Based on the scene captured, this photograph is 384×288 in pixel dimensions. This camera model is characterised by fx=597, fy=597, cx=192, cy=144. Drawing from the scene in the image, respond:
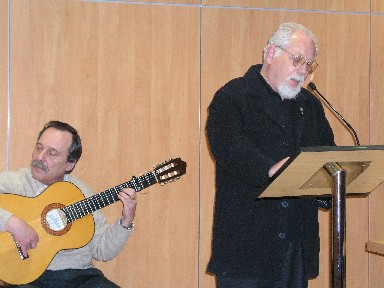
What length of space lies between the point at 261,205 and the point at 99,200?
2.84ft

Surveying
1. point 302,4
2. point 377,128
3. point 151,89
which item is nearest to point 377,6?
point 302,4

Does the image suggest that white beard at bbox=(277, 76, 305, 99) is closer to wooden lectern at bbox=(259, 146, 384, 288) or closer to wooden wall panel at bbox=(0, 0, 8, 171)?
wooden lectern at bbox=(259, 146, 384, 288)

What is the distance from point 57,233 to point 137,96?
1.02m

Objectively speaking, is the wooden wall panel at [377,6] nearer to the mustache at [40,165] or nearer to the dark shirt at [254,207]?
the dark shirt at [254,207]

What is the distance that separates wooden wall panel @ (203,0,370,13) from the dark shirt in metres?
1.35

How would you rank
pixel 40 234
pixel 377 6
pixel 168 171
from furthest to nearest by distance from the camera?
pixel 377 6 → pixel 168 171 → pixel 40 234

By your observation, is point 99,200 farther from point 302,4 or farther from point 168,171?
point 302,4

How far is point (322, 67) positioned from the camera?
139 inches

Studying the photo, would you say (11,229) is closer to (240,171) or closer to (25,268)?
(25,268)

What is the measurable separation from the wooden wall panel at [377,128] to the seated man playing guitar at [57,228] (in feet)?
5.35

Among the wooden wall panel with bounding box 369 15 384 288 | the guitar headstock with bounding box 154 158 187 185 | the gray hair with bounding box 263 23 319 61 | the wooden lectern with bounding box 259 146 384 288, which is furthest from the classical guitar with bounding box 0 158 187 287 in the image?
the wooden wall panel with bounding box 369 15 384 288

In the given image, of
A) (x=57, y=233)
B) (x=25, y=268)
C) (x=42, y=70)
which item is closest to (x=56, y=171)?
(x=57, y=233)

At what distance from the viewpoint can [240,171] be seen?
1919 millimetres

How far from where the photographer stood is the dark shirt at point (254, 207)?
2.08m
